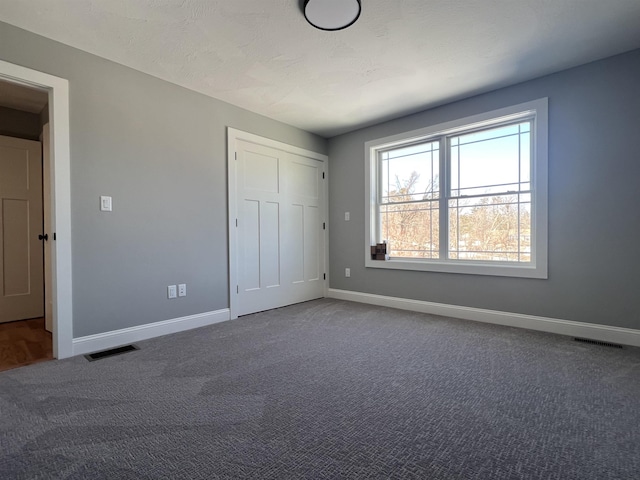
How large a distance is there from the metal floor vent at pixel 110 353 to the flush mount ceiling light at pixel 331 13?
2846 mm

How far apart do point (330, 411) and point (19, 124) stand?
14.8ft

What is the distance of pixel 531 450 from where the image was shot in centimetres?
134

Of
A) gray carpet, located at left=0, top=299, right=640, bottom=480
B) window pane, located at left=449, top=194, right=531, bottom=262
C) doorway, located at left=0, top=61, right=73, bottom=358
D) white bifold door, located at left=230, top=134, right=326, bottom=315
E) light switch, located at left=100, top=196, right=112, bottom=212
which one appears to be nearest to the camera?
gray carpet, located at left=0, top=299, right=640, bottom=480

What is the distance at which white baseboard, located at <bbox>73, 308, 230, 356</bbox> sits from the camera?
8.22 feet

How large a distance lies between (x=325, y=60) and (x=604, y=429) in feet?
9.71

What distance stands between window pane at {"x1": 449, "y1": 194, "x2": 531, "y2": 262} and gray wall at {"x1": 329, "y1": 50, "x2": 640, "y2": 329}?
0.25 meters

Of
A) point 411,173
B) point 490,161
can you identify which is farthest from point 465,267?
point 411,173

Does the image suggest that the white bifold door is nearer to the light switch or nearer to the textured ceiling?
the textured ceiling

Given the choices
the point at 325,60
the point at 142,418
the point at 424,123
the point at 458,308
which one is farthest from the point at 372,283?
the point at 142,418

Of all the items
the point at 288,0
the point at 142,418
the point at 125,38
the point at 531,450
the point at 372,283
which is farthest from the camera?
the point at 372,283

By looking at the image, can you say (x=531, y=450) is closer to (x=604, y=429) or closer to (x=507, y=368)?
(x=604, y=429)

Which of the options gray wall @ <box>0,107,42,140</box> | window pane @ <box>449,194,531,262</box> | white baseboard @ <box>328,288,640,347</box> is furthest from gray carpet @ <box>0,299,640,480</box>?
gray wall @ <box>0,107,42,140</box>

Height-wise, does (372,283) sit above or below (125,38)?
below

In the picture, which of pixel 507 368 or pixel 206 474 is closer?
pixel 206 474
